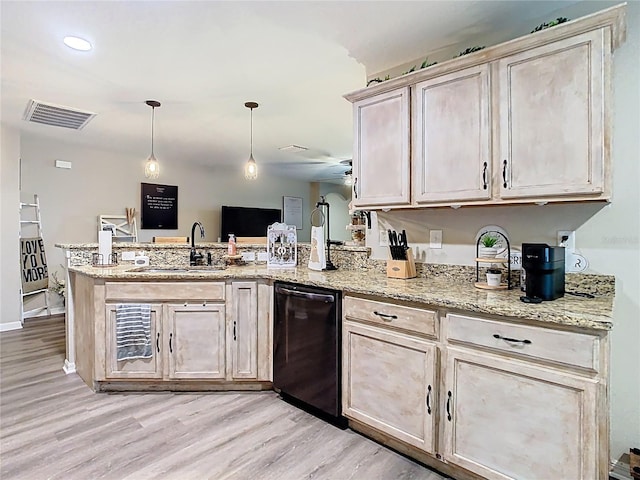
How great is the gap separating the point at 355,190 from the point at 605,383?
5.46 feet

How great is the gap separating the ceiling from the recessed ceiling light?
0.04 metres

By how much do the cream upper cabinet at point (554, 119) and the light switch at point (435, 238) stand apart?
62cm

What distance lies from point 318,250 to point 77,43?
7.02 ft

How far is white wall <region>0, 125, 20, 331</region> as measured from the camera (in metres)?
4.36

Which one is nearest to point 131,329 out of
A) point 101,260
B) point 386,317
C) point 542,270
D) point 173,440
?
point 101,260

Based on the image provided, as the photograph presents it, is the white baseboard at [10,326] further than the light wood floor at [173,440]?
Yes

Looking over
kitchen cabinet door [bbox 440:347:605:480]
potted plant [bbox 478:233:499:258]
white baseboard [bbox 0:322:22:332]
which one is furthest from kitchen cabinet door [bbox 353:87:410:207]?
white baseboard [bbox 0:322:22:332]

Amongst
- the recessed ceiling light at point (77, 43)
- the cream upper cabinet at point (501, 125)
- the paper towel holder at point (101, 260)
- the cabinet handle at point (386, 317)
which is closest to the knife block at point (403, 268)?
the cream upper cabinet at point (501, 125)

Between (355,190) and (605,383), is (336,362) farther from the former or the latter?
(605,383)

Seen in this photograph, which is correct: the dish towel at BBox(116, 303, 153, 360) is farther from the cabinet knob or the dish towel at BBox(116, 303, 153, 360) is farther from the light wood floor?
the cabinet knob

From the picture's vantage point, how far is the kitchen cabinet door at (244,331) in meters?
2.69

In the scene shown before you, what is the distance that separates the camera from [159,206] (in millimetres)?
6207

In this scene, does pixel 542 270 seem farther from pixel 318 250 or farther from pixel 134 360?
pixel 134 360

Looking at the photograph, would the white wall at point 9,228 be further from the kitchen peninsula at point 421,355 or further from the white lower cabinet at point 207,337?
the white lower cabinet at point 207,337
